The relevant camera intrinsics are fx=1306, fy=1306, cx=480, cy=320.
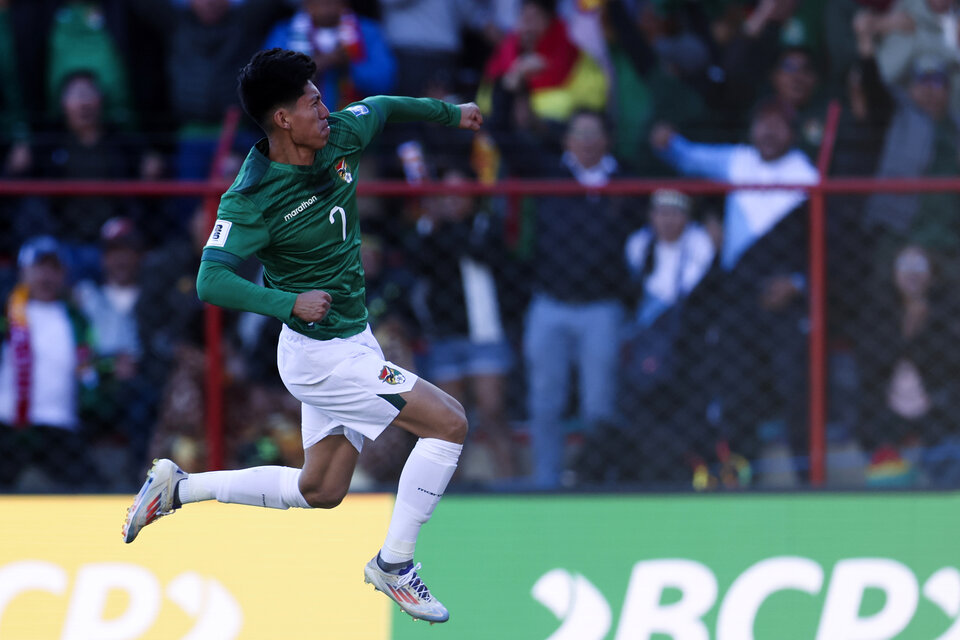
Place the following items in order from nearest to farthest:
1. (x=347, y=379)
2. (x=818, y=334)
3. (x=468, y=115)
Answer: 1. (x=347, y=379)
2. (x=468, y=115)
3. (x=818, y=334)

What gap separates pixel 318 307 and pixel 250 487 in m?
1.16

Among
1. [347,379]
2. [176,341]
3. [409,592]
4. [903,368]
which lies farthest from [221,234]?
[903,368]

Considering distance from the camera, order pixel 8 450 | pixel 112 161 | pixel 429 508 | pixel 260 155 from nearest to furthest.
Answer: pixel 260 155 → pixel 429 508 → pixel 8 450 → pixel 112 161

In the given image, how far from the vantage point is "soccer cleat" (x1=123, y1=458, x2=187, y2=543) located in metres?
4.98

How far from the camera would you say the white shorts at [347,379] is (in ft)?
14.9

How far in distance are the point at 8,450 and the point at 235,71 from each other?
8.10ft

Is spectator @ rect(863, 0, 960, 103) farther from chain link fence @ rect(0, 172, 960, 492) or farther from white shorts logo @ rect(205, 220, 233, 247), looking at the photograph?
white shorts logo @ rect(205, 220, 233, 247)

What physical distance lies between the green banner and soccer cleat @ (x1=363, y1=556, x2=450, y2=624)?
617 mm

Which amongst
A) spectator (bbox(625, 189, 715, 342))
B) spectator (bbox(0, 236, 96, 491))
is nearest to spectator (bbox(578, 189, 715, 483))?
spectator (bbox(625, 189, 715, 342))

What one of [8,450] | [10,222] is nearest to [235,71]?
[10,222]

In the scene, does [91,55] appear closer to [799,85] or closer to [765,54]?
[765,54]

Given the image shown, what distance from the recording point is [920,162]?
269 inches

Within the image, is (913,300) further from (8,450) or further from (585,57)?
(8,450)

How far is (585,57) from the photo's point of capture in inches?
296
